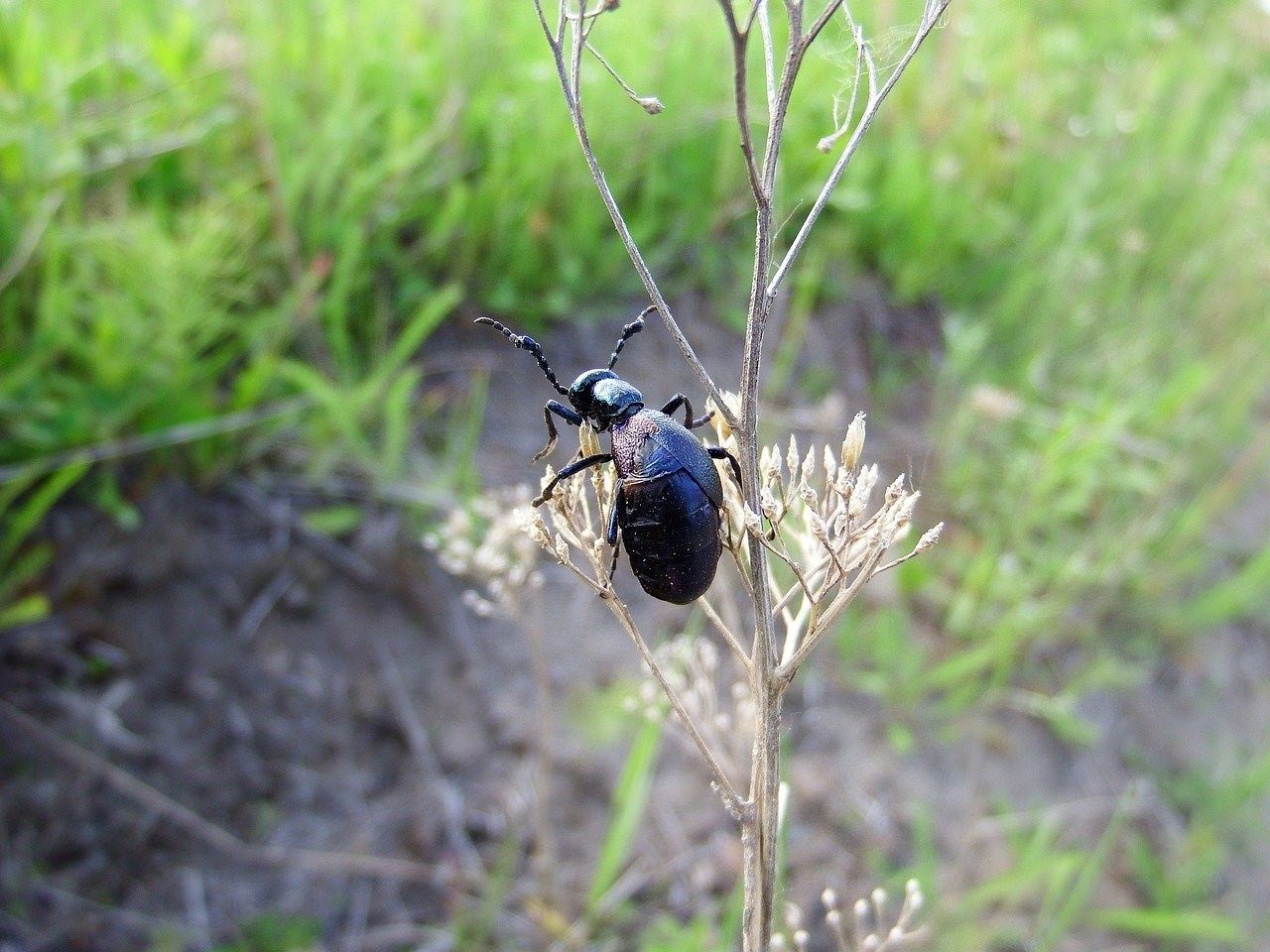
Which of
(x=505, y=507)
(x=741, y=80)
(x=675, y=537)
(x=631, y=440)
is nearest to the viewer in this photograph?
(x=741, y=80)

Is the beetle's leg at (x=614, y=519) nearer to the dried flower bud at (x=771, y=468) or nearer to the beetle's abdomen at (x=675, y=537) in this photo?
the beetle's abdomen at (x=675, y=537)

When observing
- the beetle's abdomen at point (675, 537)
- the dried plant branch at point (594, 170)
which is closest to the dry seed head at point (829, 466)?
the dried plant branch at point (594, 170)

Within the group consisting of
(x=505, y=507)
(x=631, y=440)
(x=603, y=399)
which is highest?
(x=505, y=507)

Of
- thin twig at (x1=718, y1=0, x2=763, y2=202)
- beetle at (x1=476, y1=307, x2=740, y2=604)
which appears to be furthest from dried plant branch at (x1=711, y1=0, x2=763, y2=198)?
beetle at (x1=476, y1=307, x2=740, y2=604)

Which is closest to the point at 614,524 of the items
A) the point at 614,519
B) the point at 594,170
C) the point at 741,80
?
the point at 614,519

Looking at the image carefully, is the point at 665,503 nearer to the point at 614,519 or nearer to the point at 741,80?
the point at 614,519

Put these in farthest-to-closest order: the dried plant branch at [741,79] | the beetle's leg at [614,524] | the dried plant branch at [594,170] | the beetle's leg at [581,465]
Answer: the beetle's leg at [614,524], the beetle's leg at [581,465], the dried plant branch at [594,170], the dried plant branch at [741,79]
